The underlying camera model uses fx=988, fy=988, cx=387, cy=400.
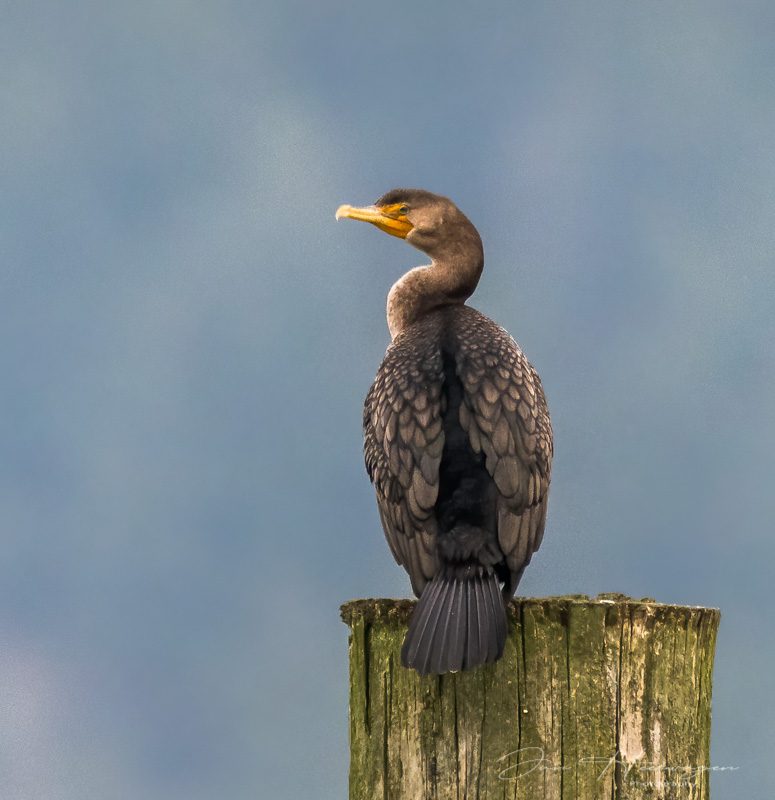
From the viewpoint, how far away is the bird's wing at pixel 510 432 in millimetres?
3630

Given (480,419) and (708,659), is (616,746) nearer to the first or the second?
(708,659)

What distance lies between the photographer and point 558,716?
2975 mm

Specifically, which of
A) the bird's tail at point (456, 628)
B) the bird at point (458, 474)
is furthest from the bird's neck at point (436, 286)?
the bird's tail at point (456, 628)

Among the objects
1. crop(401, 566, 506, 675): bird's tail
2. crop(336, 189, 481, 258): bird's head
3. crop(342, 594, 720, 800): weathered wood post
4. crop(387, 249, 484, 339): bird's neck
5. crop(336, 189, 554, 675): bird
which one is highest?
crop(336, 189, 481, 258): bird's head

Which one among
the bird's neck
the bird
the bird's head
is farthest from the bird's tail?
the bird's head

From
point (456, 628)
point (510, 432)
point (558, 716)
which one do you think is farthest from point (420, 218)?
point (558, 716)

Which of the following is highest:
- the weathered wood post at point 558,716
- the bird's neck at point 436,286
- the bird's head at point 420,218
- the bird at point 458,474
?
the bird's head at point 420,218

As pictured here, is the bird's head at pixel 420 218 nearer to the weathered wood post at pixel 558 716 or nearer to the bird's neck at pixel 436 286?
the bird's neck at pixel 436 286

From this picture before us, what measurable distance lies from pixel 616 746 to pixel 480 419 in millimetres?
1312

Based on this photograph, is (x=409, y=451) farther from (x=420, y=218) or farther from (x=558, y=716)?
(x=420, y=218)

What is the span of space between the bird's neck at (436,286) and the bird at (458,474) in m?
0.30

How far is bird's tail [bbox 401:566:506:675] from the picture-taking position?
9.91 feet

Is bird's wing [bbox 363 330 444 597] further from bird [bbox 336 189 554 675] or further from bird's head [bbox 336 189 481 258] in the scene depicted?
bird's head [bbox 336 189 481 258]

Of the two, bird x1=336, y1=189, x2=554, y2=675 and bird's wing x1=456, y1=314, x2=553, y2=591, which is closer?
bird x1=336, y1=189, x2=554, y2=675
